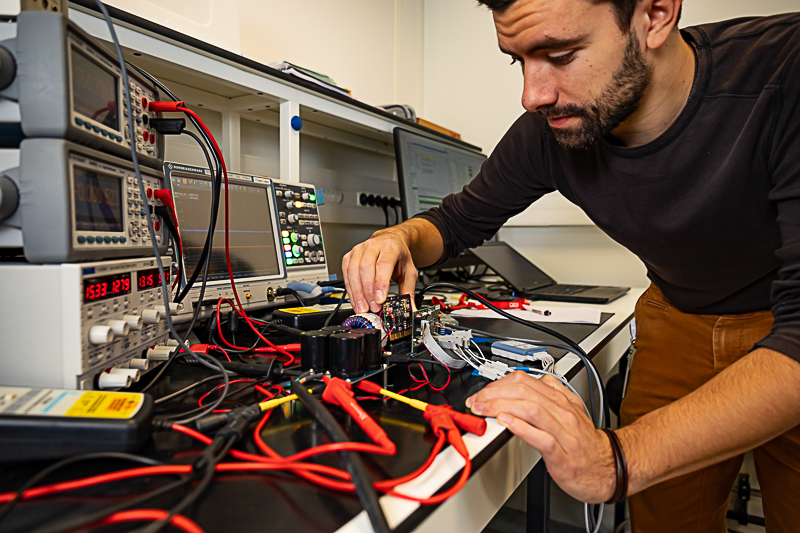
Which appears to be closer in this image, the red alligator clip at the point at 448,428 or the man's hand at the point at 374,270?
the red alligator clip at the point at 448,428

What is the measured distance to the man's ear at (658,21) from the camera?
78cm

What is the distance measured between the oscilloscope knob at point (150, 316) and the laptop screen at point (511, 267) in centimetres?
130

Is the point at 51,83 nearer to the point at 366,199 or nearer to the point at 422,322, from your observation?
the point at 422,322

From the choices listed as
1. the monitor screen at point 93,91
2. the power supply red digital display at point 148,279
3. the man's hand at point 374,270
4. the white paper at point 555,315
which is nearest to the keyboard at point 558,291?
the white paper at point 555,315

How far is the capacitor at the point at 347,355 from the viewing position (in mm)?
607

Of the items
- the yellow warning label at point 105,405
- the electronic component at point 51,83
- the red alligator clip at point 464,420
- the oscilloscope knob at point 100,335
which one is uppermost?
the electronic component at point 51,83

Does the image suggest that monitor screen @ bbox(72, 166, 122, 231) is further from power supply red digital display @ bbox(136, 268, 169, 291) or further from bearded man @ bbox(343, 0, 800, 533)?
bearded man @ bbox(343, 0, 800, 533)

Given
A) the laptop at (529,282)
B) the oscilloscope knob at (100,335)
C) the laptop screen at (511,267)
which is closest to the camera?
the oscilloscope knob at (100,335)

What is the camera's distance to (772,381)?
A: 0.56 metres

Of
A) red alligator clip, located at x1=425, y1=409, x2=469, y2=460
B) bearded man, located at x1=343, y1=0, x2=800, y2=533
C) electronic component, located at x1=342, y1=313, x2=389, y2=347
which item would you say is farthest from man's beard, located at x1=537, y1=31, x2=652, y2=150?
red alligator clip, located at x1=425, y1=409, x2=469, y2=460

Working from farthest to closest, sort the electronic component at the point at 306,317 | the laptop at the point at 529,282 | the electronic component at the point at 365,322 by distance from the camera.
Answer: the laptop at the point at 529,282
the electronic component at the point at 306,317
the electronic component at the point at 365,322

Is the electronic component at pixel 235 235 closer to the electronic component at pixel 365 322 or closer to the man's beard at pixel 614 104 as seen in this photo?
the electronic component at pixel 365 322

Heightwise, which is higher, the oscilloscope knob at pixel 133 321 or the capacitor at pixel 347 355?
the oscilloscope knob at pixel 133 321

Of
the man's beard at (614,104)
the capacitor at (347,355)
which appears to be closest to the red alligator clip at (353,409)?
the capacitor at (347,355)
